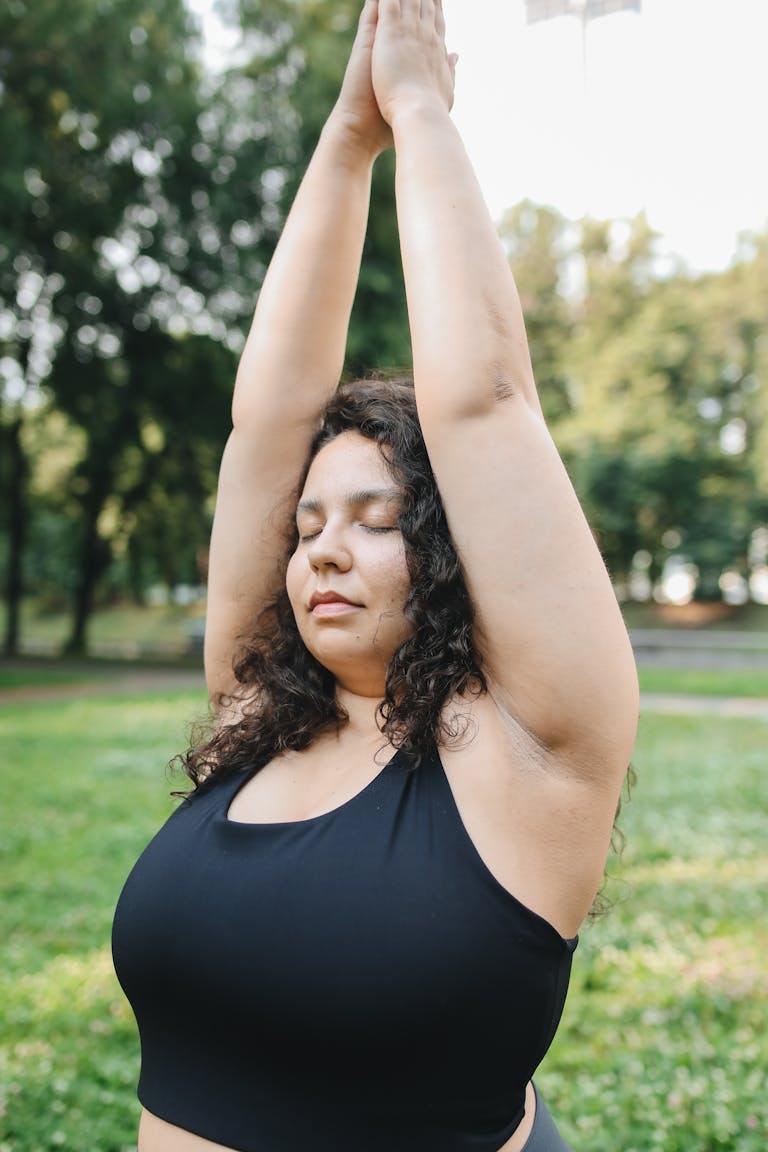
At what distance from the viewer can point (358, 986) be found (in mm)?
1197

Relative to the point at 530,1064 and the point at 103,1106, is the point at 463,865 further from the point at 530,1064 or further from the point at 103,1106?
the point at 103,1106

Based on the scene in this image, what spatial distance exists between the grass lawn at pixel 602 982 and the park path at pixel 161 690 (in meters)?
5.90

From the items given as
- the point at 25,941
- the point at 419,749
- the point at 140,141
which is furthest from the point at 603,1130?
the point at 140,141

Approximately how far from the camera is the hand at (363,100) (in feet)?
5.36

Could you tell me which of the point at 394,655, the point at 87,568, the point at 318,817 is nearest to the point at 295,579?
the point at 394,655

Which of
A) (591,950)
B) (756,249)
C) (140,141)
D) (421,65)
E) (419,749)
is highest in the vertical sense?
(756,249)

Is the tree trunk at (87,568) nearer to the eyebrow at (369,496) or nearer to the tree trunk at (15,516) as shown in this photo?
the tree trunk at (15,516)

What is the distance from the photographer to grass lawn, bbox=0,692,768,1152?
3189 mm

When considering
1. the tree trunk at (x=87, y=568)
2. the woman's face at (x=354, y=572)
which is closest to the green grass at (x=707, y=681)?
the tree trunk at (x=87, y=568)

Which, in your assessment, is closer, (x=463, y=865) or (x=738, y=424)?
(x=463, y=865)

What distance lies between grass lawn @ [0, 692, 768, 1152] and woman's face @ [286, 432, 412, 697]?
24.1 inches

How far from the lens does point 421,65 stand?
5.10ft

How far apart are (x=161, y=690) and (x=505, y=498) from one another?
52.2 ft

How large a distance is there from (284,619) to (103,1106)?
94.6 inches
